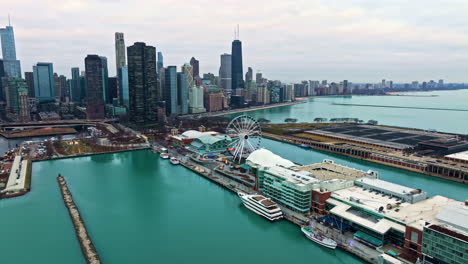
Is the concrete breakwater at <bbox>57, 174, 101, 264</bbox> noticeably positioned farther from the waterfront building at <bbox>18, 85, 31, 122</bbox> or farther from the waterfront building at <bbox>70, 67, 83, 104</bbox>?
the waterfront building at <bbox>70, 67, 83, 104</bbox>

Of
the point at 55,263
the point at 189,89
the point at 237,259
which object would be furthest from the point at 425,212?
the point at 189,89

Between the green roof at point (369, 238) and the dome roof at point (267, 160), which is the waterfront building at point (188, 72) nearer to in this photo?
the dome roof at point (267, 160)

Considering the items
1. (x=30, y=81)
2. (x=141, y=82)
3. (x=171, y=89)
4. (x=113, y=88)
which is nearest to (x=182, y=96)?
(x=171, y=89)

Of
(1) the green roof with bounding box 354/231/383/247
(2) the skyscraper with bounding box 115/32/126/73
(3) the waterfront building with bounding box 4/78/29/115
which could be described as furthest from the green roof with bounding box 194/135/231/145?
(2) the skyscraper with bounding box 115/32/126/73

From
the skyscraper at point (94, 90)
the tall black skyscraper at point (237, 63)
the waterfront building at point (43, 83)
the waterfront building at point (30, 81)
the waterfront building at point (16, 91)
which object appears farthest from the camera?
the tall black skyscraper at point (237, 63)

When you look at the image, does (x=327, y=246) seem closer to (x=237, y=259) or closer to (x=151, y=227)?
(x=237, y=259)

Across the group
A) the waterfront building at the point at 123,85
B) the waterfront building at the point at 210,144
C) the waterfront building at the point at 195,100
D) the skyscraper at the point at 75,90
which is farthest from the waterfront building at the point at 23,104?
the waterfront building at the point at 210,144
